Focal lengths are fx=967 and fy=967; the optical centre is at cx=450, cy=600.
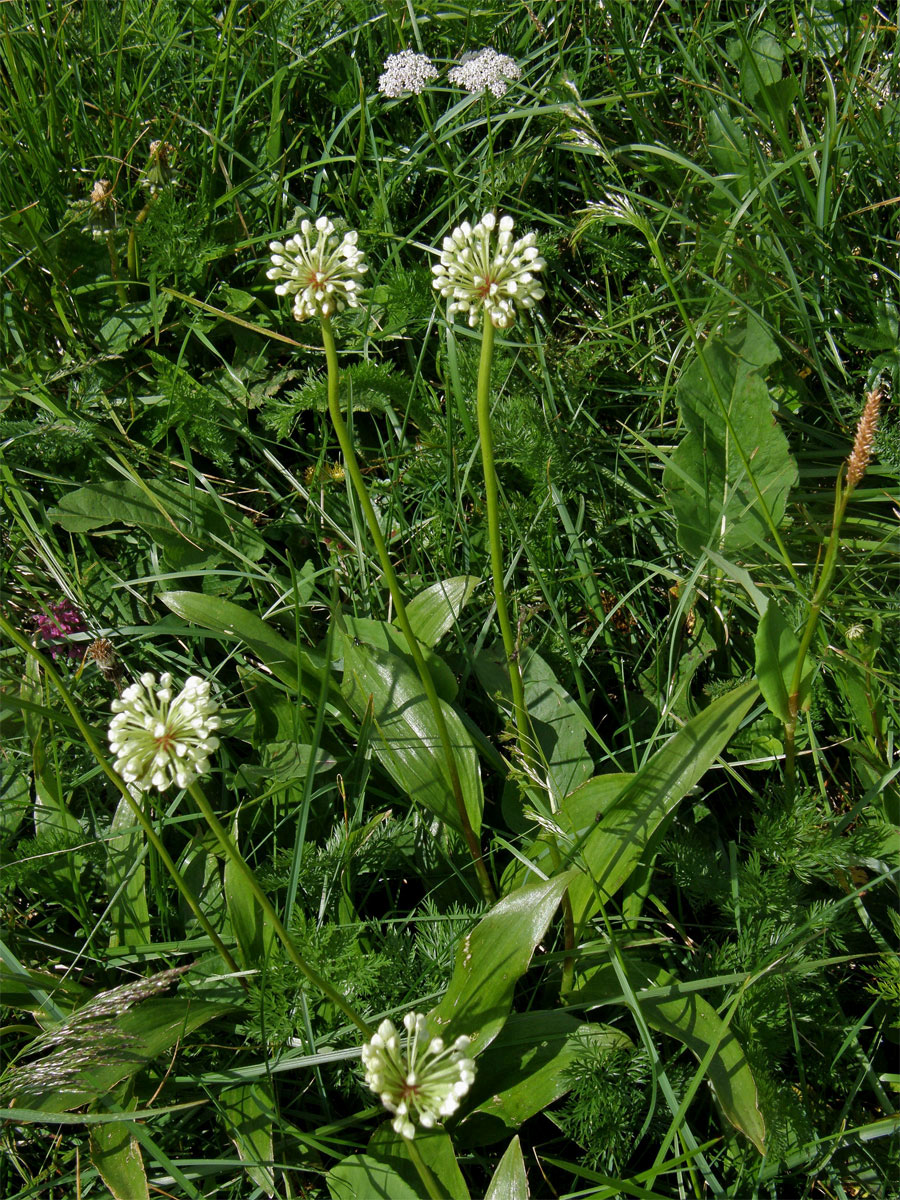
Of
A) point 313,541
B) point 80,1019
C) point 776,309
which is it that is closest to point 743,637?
point 776,309

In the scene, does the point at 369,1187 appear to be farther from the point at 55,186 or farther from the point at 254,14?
the point at 254,14

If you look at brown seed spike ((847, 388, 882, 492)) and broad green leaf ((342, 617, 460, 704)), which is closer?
brown seed spike ((847, 388, 882, 492))

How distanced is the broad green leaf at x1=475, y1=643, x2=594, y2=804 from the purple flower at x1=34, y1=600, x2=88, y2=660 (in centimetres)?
135

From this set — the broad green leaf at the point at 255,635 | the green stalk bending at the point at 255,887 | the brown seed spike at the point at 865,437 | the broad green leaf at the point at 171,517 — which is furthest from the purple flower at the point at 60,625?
the brown seed spike at the point at 865,437

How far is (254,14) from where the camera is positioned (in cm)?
414

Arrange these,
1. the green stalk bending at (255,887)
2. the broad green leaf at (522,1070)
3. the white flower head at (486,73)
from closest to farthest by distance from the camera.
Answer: the green stalk bending at (255,887) → the broad green leaf at (522,1070) → the white flower head at (486,73)

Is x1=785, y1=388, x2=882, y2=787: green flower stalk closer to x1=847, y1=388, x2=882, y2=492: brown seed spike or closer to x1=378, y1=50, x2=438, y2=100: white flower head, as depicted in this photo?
x1=847, y1=388, x2=882, y2=492: brown seed spike

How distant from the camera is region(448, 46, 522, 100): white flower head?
3.50 metres

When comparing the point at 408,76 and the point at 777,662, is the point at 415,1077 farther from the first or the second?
the point at 408,76

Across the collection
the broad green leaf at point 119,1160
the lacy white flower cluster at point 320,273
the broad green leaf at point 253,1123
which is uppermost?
the lacy white flower cluster at point 320,273

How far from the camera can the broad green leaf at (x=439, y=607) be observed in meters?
3.03

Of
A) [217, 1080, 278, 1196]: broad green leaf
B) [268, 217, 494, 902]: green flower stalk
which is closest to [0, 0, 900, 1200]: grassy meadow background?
[217, 1080, 278, 1196]: broad green leaf

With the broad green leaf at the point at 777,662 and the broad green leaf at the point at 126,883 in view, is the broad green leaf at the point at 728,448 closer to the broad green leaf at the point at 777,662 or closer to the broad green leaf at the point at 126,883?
the broad green leaf at the point at 777,662

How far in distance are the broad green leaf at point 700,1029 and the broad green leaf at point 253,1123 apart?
829mm
